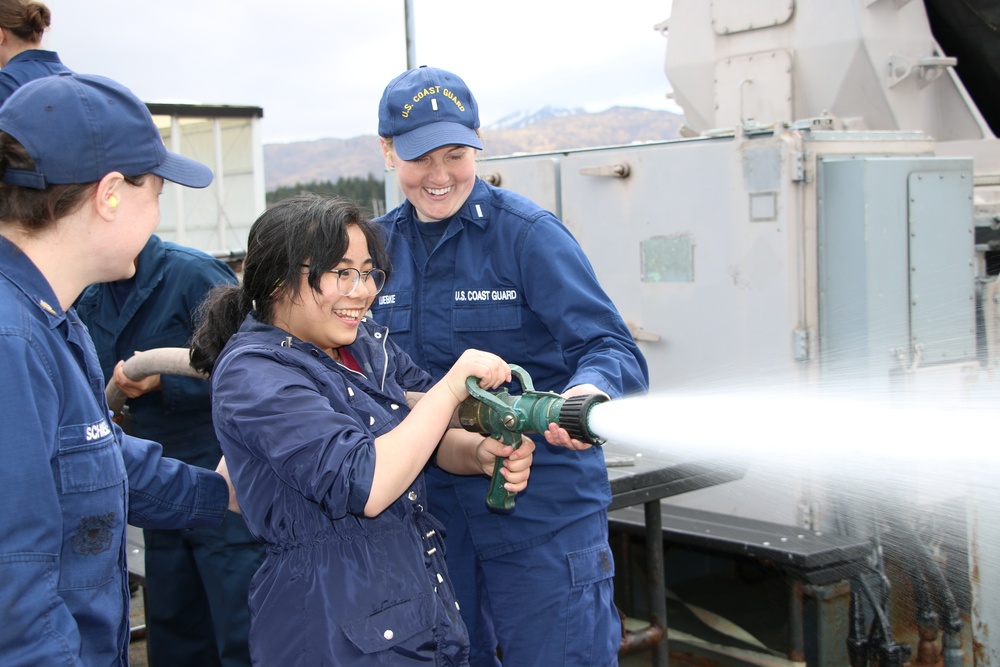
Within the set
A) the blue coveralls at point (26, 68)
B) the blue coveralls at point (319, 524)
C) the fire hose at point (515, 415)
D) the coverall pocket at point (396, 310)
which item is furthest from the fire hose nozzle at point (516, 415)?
the blue coveralls at point (26, 68)

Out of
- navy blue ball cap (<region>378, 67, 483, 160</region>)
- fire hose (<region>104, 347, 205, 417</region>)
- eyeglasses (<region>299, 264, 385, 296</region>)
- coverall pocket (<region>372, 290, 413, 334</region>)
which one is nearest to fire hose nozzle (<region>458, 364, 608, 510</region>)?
eyeglasses (<region>299, 264, 385, 296</region>)

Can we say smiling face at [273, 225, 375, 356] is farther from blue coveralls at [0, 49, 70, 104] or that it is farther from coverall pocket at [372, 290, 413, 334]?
blue coveralls at [0, 49, 70, 104]

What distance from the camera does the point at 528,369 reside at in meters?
2.92

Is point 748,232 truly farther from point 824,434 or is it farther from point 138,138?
point 138,138

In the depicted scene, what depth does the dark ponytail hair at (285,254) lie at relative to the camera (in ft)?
7.40

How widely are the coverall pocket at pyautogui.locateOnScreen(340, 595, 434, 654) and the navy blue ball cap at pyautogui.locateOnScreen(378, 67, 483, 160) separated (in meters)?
1.25

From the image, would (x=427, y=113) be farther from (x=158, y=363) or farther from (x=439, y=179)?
(x=158, y=363)

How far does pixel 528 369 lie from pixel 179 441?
1.54 meters

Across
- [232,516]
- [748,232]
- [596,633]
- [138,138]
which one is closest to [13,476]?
[138,138]

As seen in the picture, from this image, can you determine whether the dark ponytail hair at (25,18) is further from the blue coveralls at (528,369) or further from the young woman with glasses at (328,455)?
the young woman with glasses at (328,455)

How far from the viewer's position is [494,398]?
2.30m

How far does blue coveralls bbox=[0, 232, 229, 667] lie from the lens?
1.64 metres

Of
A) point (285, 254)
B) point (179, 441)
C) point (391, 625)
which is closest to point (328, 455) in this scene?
point (391, 625)

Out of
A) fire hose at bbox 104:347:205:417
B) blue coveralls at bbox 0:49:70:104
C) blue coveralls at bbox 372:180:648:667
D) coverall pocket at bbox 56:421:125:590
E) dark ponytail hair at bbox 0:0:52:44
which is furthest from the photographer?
dark ponytail hair at bbox 0:0:52:44
